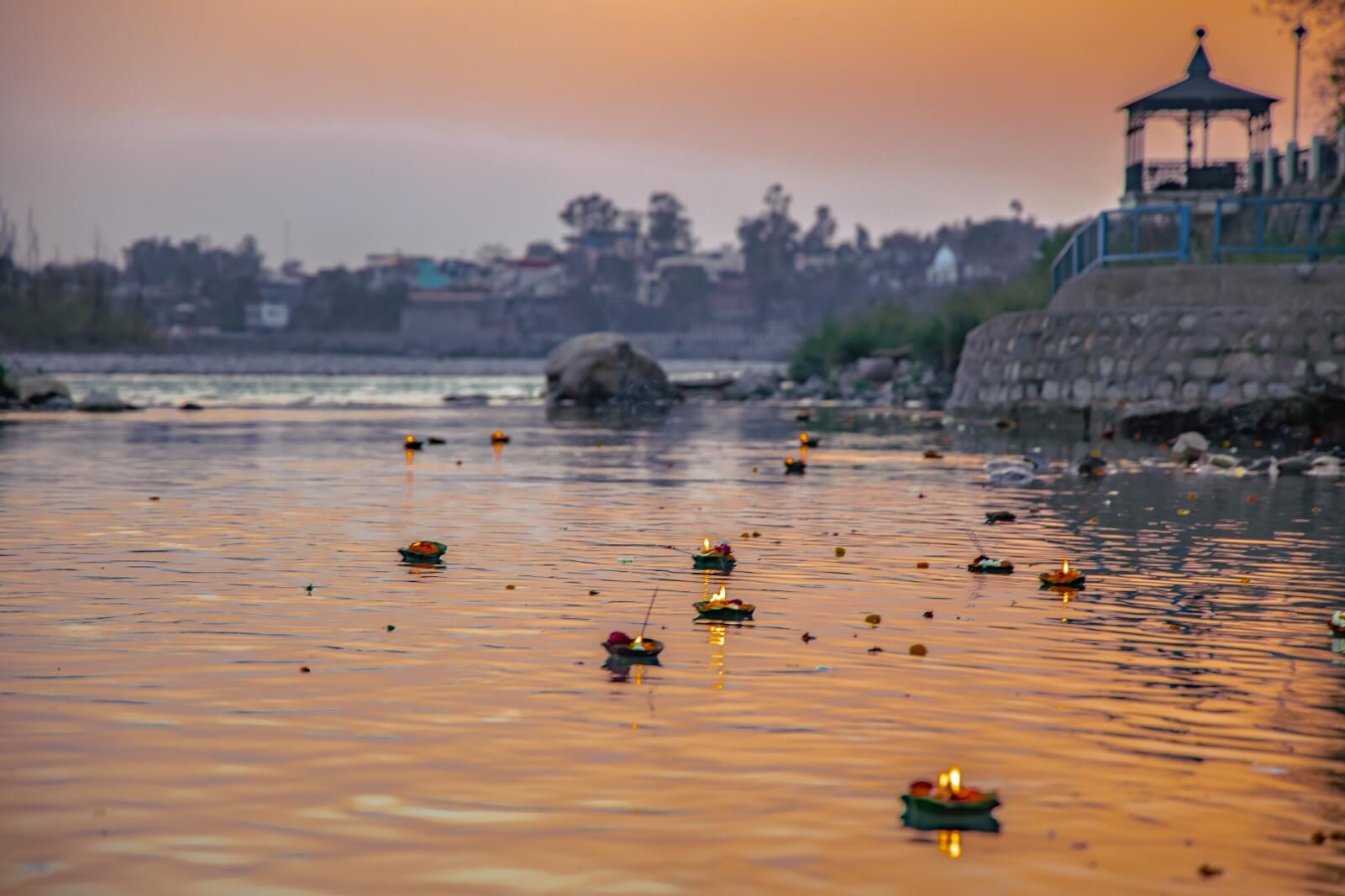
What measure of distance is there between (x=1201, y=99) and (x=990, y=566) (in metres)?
33.1

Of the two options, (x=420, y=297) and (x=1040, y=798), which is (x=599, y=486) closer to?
(x=1040, y=798)

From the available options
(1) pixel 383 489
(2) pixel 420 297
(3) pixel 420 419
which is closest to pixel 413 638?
(1) pixel 383 489

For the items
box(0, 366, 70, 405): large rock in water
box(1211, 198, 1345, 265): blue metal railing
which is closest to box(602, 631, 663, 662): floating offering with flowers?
box(1211, 198, 1345, 265): blue metal railing

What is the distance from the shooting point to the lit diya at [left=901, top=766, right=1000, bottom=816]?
4734mm

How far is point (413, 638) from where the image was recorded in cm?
772

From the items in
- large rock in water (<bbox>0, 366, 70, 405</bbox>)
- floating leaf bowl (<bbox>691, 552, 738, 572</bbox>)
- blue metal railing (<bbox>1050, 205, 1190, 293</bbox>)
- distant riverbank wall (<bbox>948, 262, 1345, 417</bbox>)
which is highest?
blue metal railing (<bbox>1050, 205, 1190, 293</bbox>)

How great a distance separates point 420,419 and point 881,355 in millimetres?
18361

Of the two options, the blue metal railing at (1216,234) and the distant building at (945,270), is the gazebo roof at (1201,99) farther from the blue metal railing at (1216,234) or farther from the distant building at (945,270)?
the distant building at (945,270)

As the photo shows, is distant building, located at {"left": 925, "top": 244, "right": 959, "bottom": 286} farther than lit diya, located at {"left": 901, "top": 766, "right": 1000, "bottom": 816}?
Yes

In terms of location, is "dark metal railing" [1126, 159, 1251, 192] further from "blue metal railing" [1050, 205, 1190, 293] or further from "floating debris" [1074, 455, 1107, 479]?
"floating debris" [1074, 455, 1107, 479]

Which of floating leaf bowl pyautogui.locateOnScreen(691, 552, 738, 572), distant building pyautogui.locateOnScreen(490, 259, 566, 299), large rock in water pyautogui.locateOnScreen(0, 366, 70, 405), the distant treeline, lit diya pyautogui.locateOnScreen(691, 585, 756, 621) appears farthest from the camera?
distant building pyautogui.locateOnScreen(490, 259, 566, 299)

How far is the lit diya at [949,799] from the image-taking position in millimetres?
4734

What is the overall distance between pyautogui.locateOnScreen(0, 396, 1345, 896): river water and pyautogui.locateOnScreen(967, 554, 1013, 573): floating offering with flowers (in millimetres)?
278

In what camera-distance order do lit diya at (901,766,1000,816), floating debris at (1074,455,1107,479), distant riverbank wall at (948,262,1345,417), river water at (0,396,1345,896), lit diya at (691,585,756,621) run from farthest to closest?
distant riverbank wall at (948,262,1345,417), floating debris at (1074,455,1107,479), lit diya at (691,585,756,621), lit diya at (901,766,1000,816), river water at (0,396,1345,896)
